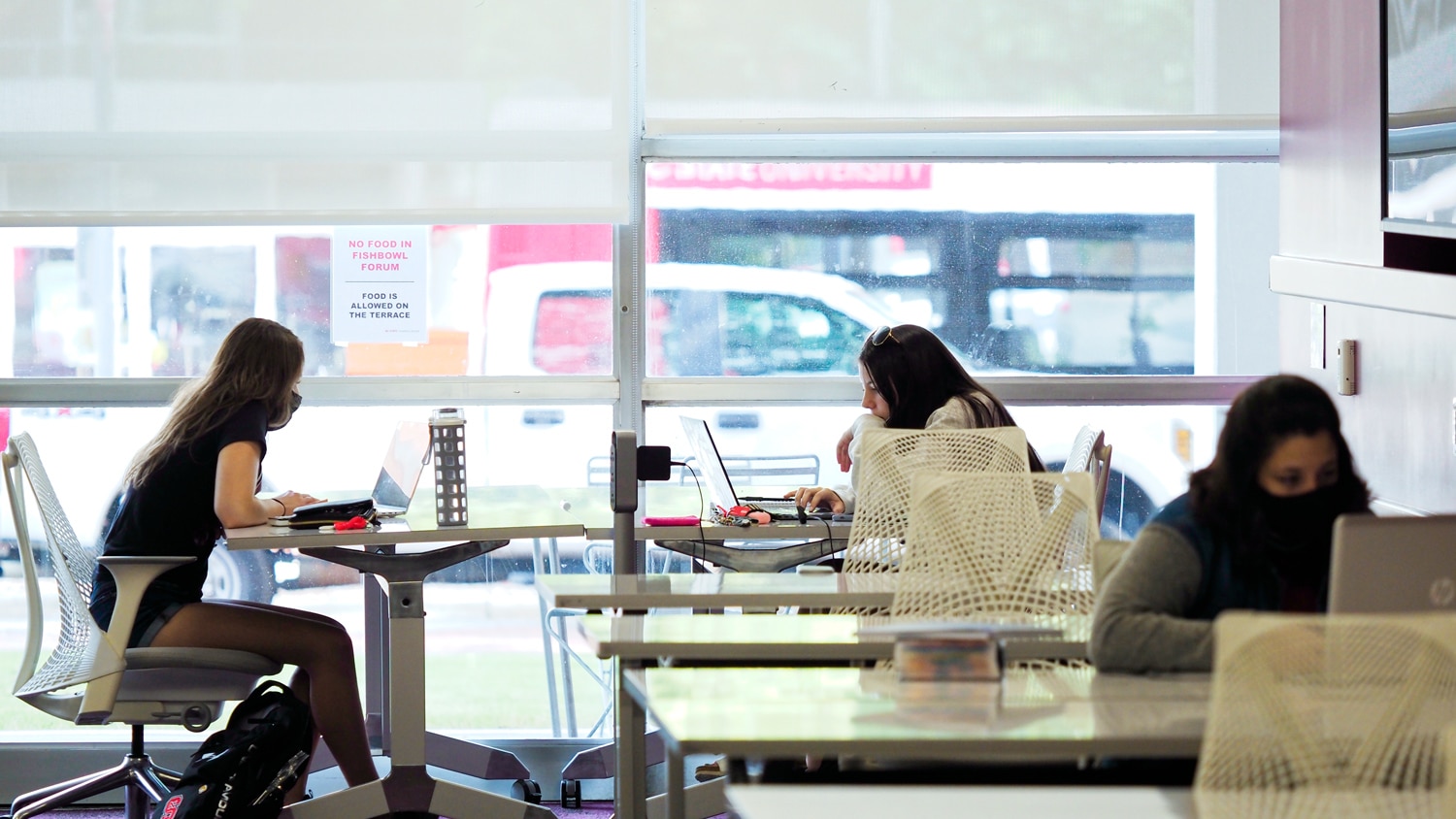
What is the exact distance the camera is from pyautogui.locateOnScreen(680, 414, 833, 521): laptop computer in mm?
3945

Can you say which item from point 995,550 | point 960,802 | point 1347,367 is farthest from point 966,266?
point 960,802

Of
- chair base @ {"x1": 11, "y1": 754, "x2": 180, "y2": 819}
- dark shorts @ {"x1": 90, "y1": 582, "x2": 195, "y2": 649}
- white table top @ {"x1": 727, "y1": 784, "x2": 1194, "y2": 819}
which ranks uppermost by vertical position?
white table top @ {"x1": 727, "y1": 784, "x2": 1194, "y2": 819}

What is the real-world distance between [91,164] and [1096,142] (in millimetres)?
3082

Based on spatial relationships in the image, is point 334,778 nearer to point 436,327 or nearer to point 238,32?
point 436,327

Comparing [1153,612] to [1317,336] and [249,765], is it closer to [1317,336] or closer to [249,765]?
[1317,336]

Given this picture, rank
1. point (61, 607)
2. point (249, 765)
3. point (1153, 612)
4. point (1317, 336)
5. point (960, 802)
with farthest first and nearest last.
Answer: point (1317, 336) < point (61, 607) < point (249, 765) < point (1153, 612) < point (960, 802)

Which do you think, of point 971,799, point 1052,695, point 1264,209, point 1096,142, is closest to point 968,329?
point 1096,142

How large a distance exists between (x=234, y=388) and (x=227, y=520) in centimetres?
35

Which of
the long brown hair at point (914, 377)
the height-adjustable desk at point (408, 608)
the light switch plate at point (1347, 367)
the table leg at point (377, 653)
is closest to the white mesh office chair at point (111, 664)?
the height-adjustable desk at point (408, 608)

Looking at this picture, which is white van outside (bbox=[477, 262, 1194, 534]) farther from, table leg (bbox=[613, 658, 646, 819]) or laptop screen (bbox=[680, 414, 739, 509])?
table leg (bbox=[613, 658, 646, 819])

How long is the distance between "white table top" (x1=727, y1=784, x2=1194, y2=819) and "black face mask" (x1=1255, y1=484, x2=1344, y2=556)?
2.25 ft

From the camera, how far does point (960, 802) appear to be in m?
1.75

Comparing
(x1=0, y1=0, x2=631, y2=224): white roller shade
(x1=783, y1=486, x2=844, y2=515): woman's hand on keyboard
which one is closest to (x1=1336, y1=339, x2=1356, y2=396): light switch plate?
(x1=783, y1=486, x2=844, y2=515): woman's hand on keyboard

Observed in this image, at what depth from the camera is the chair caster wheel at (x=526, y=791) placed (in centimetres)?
434
